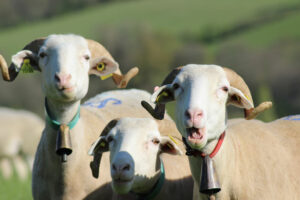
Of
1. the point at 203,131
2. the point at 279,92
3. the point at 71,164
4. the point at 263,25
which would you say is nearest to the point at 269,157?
the point at 203,131

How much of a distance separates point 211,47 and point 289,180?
49405mm

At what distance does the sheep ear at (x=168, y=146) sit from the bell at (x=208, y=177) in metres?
0.49

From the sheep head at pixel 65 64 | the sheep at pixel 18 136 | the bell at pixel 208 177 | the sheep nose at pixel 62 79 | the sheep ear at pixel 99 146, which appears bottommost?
the bell at pixel 208 177

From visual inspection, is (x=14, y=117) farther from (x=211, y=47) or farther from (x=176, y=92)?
(x=211, y=47)

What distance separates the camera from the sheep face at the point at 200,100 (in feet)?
17.9

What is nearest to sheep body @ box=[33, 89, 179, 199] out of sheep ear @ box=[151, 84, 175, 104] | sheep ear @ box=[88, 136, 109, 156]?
sheep ear @ box=[88, 136, 109, 156]

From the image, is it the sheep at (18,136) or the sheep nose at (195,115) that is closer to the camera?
the sheep nose at (195,115)

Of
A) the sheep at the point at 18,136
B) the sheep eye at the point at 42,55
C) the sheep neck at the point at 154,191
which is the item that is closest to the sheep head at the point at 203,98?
the sheep neck at the point at 154,191

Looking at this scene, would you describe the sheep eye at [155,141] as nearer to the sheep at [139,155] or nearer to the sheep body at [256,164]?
the sheep at [139,155]

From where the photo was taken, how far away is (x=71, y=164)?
6.98 m

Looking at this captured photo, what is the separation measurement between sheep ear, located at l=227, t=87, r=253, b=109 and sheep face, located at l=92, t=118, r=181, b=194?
0.71 m

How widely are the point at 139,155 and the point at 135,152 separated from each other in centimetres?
5

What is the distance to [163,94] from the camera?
599 cm

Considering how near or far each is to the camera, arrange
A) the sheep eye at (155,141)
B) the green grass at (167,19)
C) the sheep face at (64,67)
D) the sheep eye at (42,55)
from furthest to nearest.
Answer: the green grass at (167,19)
the sheep eye at (42,55)
the sheep face at (64,67)
the sheep eye at (155,141)
